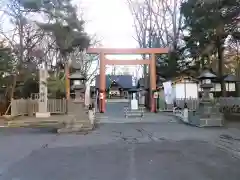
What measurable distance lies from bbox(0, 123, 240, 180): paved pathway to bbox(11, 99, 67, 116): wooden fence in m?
14.6

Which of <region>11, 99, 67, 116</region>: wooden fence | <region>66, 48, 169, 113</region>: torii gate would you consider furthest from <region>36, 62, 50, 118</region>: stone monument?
<region>66, 48, 169, 113</region>: torii gate

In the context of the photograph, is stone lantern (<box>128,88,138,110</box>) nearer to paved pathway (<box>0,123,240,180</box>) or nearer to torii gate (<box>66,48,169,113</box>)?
torii gate (<box>66,48,169,113</box>)

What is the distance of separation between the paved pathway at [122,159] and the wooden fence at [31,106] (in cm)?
1464

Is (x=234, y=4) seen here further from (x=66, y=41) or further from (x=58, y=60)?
(x=58, y=60)

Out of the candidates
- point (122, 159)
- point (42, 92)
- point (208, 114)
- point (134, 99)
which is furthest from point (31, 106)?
point (122, 159)

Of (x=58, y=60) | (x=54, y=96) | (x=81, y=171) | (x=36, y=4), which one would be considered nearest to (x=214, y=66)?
(x=58, y=60)

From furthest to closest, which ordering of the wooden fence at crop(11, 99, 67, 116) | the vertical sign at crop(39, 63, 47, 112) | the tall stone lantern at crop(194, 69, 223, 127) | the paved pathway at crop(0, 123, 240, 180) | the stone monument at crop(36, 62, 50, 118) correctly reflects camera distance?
1. the vertical sign at crop(39, 63, 47, 112)
2. the stone monument at crop(36, 62, 50, 118)
3. the wooden fence at crop(11, 99, 67, 116)
4. the tall stone lantern at crop(194, 69, 223, 127)
5. the paved pathway at crop(0, 123, 240, 180)

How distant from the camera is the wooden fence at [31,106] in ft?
90.2

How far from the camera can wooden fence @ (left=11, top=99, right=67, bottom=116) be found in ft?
90.2

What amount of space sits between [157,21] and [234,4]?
866 inches

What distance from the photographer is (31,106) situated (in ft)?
101

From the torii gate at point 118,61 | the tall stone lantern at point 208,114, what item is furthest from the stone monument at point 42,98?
the tall stone lantern at point 208,114

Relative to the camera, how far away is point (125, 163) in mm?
8367

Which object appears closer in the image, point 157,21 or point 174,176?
point 174,176
